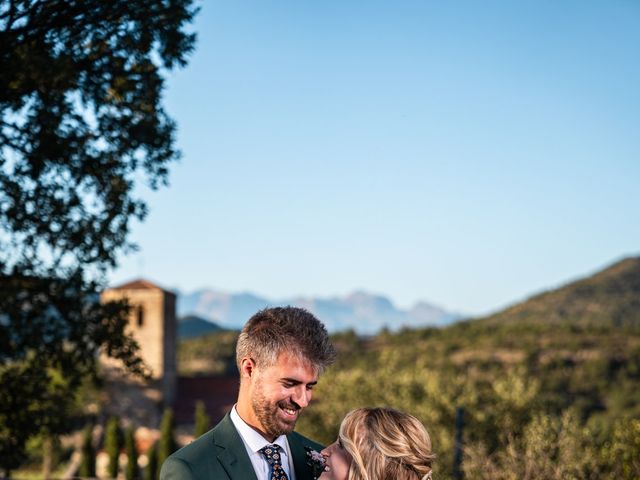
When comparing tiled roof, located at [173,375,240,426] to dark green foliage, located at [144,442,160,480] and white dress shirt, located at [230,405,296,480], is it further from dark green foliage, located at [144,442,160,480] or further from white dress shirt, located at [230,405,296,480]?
white dress shirt, located at [230,405,296,480]

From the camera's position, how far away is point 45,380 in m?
13.1

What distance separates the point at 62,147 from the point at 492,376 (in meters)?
59.7

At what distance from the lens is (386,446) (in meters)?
3.55

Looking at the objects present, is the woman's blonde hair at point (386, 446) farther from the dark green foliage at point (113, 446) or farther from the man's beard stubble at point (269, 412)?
the dark green foliage at point (113, 446)

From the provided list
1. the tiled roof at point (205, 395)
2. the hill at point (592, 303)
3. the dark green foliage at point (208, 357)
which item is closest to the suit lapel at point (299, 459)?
the tiled roof at point (205, 395)

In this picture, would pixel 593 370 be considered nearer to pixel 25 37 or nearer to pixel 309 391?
pixel 25 37

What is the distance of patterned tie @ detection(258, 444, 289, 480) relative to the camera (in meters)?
3.79

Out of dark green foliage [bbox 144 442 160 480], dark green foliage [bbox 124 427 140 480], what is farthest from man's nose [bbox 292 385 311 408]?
dark green foliage [bbox 124 427 140 480]

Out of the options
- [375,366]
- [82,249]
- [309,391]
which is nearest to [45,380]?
[82,249]

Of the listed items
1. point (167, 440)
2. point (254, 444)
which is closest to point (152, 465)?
point (167, 440)

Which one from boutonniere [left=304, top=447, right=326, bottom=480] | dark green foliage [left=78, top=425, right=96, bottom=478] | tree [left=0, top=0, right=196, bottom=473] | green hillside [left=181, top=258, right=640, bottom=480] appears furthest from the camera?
dark green foliage [left=78, top=425, right=96, bottom=478]

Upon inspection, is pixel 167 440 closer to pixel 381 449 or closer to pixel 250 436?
pixel 250 436

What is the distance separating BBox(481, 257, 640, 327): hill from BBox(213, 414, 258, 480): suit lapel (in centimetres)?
10887

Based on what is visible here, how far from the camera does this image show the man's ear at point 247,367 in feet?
12.0
